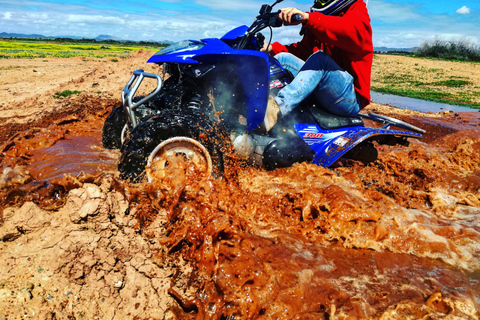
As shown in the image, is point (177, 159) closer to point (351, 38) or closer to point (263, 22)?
point (263, 22)

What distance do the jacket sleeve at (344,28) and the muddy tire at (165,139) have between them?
4.76 feet

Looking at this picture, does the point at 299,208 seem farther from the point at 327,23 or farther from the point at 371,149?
the point at 327,23

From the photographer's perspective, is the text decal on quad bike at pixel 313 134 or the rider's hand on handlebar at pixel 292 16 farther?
the text decal on quad bike at pixel 313 134

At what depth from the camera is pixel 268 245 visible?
2.42 m

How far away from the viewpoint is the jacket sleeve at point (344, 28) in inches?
115

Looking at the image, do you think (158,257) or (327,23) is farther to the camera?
(327,23)

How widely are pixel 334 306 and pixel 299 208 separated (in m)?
1.20

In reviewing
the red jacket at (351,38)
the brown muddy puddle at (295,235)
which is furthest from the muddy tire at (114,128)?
the red jacket at (351,38)

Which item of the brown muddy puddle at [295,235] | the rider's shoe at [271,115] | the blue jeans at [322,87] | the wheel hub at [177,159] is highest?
the blue jeans at [322,87]

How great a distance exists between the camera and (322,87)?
336cm

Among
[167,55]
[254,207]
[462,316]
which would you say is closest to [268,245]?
[254,207]

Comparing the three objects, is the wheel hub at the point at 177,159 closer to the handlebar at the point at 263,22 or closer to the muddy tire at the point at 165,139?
the muddy tire at the point at 165,139

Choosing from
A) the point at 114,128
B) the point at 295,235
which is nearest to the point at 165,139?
the point at 295,235

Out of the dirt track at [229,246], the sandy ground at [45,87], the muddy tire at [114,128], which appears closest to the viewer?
the dirt track at [229,246]
